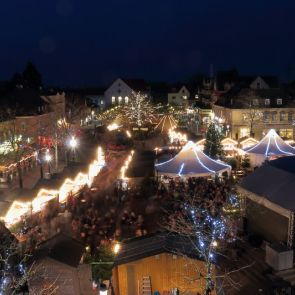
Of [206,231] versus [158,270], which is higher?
[206,231]

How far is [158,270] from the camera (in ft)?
38.7

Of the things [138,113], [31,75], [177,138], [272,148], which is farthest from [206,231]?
[31,75]

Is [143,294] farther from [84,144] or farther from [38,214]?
[84,144]

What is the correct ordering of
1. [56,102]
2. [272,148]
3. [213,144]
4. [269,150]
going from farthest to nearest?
[56,102] < [213,144] < [272,148] < [269,150]

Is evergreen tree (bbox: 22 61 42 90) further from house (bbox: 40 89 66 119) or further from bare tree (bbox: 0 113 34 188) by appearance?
bare tree (bbox: 0 113 34 188)

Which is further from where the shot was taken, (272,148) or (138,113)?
(138,113)

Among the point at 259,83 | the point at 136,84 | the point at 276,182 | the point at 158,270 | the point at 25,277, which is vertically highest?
the point at 259,83

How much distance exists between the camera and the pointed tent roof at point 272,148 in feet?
84.9

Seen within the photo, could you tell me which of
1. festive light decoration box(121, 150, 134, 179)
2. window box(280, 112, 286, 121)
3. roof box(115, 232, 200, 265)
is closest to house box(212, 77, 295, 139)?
window box(280, 112, 286, 121)

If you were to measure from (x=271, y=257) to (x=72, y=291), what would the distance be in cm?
616

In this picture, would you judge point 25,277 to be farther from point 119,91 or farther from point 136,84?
point 136,84

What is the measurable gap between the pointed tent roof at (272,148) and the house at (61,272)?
55.7ft

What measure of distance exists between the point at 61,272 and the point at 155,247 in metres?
2.54

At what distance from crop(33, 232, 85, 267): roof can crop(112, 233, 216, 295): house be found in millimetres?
1122
